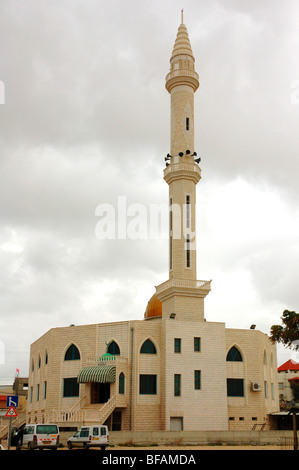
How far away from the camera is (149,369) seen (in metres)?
42.5

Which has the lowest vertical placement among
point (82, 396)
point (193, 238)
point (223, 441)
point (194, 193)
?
point (223, 441)

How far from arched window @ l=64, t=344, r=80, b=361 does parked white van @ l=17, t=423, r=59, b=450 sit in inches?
651

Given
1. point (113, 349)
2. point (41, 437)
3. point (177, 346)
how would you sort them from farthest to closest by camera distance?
point (113, 349)
point (177, 346)
point (41, 437)

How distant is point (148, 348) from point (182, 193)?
12611mm

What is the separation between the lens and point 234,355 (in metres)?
45.2

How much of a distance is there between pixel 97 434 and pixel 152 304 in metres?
23.3

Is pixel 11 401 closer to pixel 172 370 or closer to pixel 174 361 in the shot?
pixel 172 370

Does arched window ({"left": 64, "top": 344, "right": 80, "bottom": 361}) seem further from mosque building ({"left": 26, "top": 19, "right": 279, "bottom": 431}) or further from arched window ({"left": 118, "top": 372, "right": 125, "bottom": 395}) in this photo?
arched window ({"left": 118, "top": 372, "right": 125, "bottom": 395})

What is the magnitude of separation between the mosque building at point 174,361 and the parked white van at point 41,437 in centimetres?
984

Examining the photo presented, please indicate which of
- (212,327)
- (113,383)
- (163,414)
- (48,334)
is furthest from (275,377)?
(48,334)

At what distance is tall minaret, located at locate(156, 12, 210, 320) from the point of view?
44281mm

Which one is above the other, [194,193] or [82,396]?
[194,193]

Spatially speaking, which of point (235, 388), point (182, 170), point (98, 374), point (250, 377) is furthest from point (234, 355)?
point (182, 170)

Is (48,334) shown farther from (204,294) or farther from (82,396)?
(204,294)
